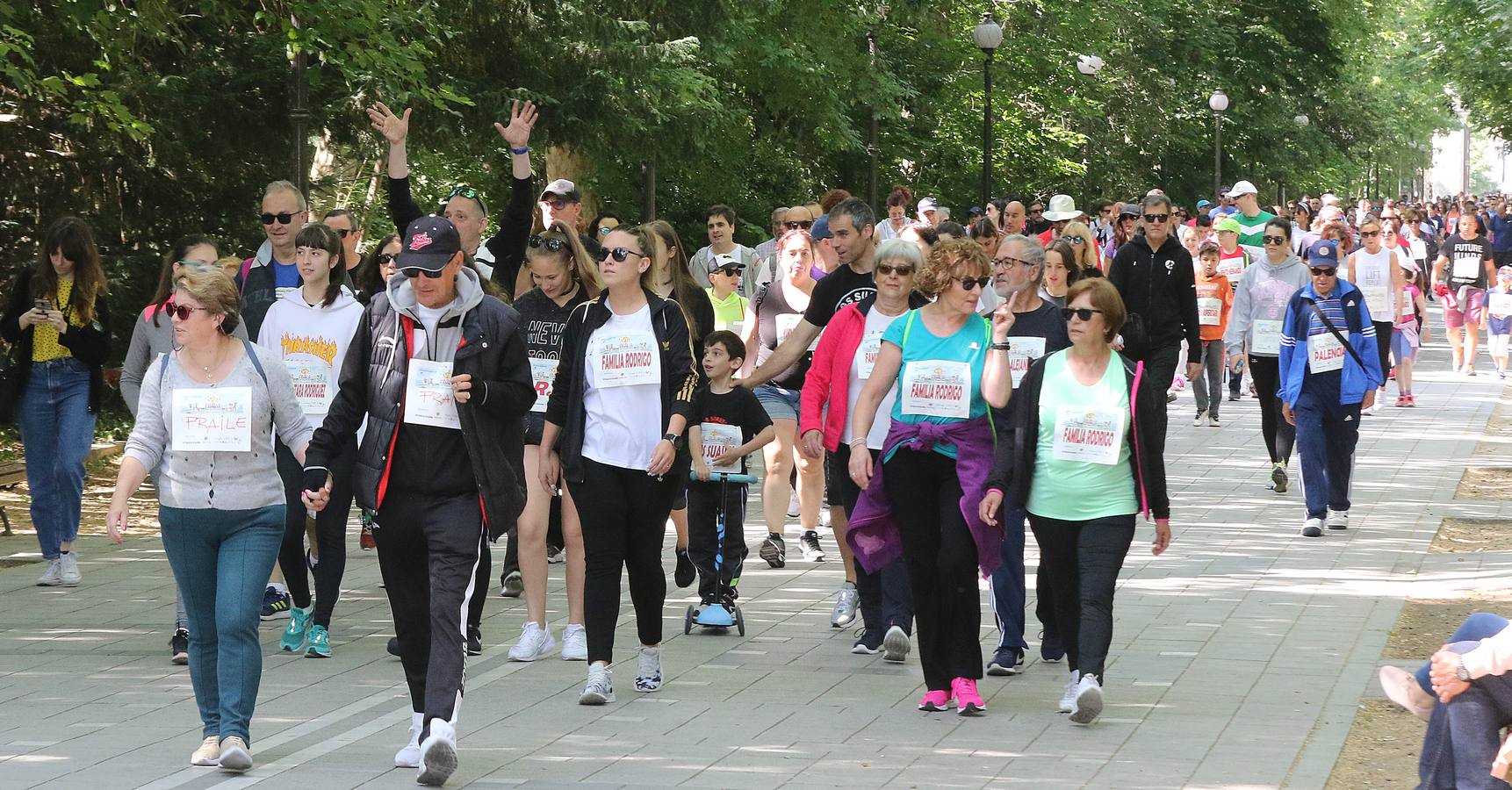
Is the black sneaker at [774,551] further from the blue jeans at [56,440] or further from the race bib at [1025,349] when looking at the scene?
the blue jeans at [56,440]

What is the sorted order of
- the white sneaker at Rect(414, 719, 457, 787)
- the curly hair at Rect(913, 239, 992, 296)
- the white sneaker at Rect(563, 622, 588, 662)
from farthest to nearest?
the white sneaker at Rect(563, 622, 588, 662) → the curly hair at Rect(913, 239, 992, 296) → the white sneaker at Rect(414, 719, 457, 787)

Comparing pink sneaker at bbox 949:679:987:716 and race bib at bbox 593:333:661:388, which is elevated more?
race bib at bbox 593:333:661:388

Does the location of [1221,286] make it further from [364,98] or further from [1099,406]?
[1099,406]

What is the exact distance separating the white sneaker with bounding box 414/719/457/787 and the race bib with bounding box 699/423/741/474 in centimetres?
315

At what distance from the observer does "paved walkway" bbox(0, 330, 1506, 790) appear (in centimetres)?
665

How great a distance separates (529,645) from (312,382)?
1483 mm

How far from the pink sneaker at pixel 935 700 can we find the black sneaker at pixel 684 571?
256cm

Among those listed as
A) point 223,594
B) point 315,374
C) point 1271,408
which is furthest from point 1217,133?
point 223,594

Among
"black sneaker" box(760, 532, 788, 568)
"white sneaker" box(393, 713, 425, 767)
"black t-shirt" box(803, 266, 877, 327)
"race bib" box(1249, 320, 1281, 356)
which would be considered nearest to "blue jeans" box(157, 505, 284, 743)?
"white sneaker" box(393, 713, 425, 767)

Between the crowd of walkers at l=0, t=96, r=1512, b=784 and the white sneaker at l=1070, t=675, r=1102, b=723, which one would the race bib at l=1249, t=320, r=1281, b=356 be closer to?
the crowd of walkers at l=0, t=96, r=1512, b=784

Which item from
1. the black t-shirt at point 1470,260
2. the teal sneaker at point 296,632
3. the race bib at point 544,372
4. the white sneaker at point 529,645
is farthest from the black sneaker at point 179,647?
the black t-shirt at point 1470,260

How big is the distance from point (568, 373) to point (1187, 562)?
4.90 meters

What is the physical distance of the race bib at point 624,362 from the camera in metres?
7.64

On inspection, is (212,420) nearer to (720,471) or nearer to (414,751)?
(414,751)
